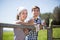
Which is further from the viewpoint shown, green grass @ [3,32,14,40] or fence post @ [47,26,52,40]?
fence post @ [47,26,52,40]

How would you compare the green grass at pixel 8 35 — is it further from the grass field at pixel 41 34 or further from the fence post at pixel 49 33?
the fence post at pixel 49 33

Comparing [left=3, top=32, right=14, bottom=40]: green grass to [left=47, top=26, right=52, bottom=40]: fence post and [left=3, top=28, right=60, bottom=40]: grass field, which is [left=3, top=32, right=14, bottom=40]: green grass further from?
[left=47, top=26, right=52, bottom=40]: fence post

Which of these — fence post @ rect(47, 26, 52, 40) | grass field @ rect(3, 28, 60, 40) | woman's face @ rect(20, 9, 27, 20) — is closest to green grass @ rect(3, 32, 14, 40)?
grass field @ rect(3, 28, 60, 40)

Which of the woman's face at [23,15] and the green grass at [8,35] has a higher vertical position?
the woman's face at [23,15]

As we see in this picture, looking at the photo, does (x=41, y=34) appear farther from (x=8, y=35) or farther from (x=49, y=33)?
(x=8, y=35)

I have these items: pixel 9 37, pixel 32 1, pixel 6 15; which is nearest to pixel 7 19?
pixel 6 15

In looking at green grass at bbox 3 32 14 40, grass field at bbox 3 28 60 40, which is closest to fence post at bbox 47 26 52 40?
grass field at bbox 3 28 60 40

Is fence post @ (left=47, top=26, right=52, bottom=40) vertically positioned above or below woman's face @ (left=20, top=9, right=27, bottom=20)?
below

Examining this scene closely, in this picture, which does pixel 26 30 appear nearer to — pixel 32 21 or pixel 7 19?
pixel 32 21

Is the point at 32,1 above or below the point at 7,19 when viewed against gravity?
above

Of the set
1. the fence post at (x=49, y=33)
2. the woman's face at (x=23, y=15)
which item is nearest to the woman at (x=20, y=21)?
the woman's face at (x=23, y=15)

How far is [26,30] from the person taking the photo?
223cm

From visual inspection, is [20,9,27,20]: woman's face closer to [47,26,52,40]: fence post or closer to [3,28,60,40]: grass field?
[3,28,60,40]: grass field

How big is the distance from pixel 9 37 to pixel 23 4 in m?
0.44
